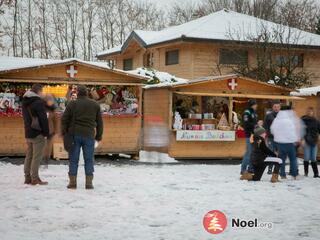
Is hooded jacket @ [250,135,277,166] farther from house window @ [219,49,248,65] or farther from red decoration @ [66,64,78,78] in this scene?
house window @ [219,49,248,65]

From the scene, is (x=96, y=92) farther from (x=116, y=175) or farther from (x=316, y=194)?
(x=316, y=194)

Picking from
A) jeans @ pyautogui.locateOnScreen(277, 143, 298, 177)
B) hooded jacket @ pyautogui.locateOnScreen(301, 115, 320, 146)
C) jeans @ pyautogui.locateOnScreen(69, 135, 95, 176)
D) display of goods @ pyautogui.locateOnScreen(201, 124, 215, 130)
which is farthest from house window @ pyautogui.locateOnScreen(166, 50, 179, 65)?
jeans @ pyautogui.locateOnScreen(69, 135, 95, 176)

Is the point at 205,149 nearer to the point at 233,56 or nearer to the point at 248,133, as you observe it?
the point at 248,133

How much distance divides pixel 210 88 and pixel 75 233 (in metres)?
10.7

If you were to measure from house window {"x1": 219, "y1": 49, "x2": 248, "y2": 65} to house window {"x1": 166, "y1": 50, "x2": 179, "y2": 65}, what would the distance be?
7.04ft

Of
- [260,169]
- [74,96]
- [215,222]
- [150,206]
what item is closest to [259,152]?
[260,169]

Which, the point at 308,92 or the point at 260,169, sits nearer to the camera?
the point at 260,169

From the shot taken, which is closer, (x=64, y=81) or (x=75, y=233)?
(x=75, y=233)

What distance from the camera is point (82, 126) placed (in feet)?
32.7

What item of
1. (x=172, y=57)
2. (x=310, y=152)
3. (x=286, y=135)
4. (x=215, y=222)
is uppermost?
(x=172, y=57)

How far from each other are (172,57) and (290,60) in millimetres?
5776

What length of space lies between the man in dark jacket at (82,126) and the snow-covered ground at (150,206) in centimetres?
48

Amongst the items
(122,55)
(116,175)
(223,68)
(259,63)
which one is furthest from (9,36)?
(116,175)

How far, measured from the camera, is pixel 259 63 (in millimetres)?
24203
